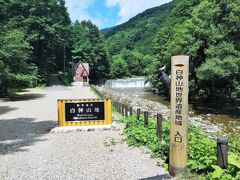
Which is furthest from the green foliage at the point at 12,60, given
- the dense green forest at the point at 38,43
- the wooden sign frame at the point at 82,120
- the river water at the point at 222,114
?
the river water at the point at 222,114

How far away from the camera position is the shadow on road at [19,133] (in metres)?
10.9

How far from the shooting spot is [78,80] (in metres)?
65.5

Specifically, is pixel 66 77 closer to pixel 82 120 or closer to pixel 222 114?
pixel 222 114

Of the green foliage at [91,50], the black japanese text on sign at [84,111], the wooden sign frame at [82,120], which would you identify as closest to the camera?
the wooden sign frame at [82,120]

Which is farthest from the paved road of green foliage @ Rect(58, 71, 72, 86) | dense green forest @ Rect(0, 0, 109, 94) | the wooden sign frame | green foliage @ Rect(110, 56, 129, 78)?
green foliage @ Rect(110, 56, 129, 78)

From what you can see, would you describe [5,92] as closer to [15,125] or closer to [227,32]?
[15,125]

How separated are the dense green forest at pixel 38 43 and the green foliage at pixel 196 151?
18930 millimetres

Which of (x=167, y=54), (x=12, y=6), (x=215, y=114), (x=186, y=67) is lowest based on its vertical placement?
(x=215, y=114)

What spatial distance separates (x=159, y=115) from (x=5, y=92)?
2747 centimetres

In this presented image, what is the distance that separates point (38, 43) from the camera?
50469 millimetres

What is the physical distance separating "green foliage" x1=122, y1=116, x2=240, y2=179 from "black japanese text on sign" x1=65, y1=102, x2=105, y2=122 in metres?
1.98

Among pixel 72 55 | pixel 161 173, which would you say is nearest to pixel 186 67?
pixel 161 173

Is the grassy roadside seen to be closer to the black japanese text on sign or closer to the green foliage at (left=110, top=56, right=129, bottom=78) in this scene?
the black japanese text on sign

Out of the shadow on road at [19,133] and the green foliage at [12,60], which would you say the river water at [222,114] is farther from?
the green foliage at [12,60]
